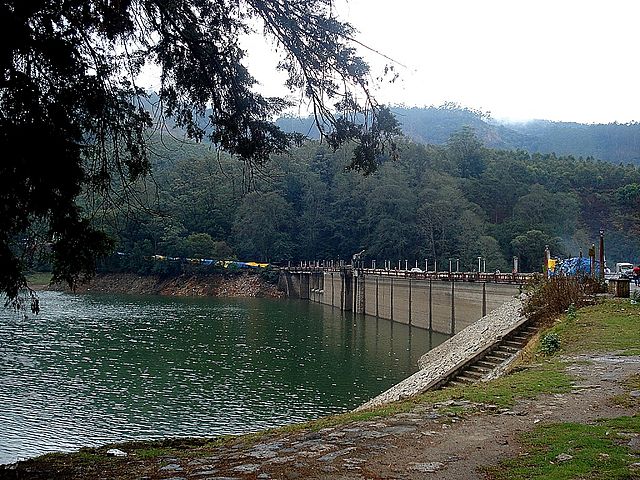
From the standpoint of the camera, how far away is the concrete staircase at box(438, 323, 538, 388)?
17.8 meters

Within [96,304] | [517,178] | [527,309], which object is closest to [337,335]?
[527,309]

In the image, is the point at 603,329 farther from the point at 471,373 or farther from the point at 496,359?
the point at 471,373

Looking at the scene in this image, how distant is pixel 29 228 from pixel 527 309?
17.2m

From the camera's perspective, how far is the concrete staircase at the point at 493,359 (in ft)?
58.4

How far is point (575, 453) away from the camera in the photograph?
6.80 metres

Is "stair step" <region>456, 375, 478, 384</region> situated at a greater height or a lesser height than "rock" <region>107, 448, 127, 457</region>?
lesser

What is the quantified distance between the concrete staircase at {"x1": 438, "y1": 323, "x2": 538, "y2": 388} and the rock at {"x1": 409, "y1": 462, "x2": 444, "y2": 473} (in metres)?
10.7

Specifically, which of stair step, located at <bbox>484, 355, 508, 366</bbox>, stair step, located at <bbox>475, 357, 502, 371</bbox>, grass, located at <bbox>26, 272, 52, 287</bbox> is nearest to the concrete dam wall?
stair step, located at <bbox>484, 355, 508, 366</bbox>

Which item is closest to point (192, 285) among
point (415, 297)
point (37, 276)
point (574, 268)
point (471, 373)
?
point (415, 297)

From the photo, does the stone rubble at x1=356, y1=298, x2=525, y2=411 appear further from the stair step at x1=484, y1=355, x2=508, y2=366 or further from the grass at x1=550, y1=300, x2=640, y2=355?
the grass at x1=550, y1=300, x2=640, y2=355

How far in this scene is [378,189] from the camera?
80.6 m

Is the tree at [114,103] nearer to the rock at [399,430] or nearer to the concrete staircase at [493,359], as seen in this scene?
the rock at [399,430]

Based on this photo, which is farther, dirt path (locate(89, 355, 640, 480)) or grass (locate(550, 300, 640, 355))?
grass (locate(550, 300, 640, 355))

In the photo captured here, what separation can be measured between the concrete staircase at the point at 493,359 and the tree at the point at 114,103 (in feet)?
34.3
